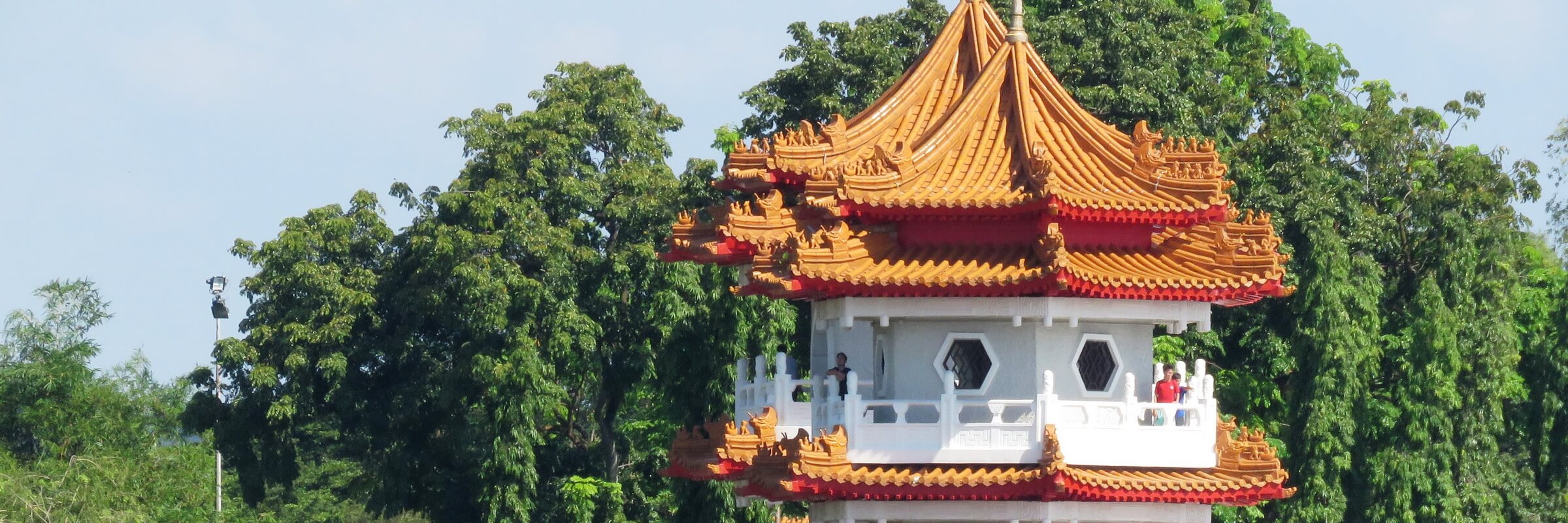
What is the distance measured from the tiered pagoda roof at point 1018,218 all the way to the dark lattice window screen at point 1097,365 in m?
0.96

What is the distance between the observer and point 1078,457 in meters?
23.8

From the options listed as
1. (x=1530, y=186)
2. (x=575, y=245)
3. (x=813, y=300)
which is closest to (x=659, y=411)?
(x=575, y=245)

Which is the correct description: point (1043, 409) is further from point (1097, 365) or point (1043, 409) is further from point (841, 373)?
point (841, 373)

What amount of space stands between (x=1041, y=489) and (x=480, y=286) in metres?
20.7

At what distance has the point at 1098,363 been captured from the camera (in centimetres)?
2495

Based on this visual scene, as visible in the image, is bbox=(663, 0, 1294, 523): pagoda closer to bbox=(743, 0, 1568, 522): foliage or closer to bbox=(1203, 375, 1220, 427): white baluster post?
bbox=(1203, 375, 1220, 427): white baluster post

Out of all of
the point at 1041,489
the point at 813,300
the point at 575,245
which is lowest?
the point at 1041,489

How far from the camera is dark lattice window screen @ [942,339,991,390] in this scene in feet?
81.6

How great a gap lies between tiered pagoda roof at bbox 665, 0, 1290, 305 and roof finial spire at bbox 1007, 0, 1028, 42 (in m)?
0.04

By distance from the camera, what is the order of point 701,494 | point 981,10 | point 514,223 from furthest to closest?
1. point 514,223
2. point 701,494
3. point 981,10

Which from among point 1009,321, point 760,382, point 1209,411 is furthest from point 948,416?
point 760,382

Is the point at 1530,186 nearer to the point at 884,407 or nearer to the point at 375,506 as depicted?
the point at 375,506

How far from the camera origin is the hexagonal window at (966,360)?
24.8 metres

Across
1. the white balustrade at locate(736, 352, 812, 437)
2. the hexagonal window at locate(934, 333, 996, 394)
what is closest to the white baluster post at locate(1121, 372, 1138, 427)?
the hexagonal window at locate(934, 333, 996, 394)
